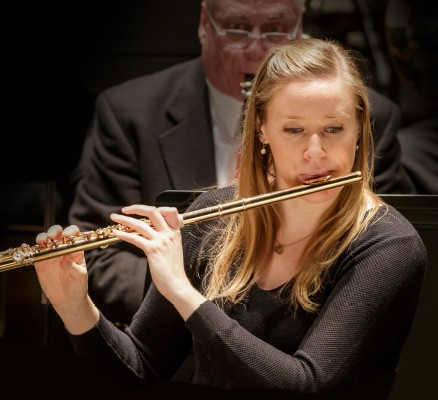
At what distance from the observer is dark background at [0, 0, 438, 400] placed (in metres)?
2.24

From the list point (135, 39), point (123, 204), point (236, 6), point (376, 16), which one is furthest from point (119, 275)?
point (376, 16)

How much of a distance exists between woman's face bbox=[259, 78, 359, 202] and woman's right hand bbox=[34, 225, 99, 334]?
1.50 ft

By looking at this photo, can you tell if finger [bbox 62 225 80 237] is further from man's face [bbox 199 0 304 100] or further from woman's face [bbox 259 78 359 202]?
man's face [bbox 199 0 304 100]

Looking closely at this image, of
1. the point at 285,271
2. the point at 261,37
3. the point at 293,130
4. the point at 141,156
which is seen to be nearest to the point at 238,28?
the point at 261,37

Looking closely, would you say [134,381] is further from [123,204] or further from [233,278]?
[123,204]

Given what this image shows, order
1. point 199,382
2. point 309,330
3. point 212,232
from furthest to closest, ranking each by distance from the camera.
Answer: point 212,232 → point 199,382 → point 309,330

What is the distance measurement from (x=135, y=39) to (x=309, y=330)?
1117 mm

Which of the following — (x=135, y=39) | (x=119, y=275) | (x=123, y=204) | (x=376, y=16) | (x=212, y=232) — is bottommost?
(x=119, y=275)

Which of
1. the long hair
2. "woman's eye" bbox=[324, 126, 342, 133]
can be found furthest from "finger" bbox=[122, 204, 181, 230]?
"woman's eye" bbox=[324, 126, 342, 133]

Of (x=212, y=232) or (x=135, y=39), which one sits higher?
(x=135, y=39)

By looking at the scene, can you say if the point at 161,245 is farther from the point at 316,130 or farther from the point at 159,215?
the point at 316,130

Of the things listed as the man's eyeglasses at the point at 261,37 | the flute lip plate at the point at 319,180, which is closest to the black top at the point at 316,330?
the flute lip plate at the point at 319,180

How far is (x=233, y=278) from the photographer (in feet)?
5.61

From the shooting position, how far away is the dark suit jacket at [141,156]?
2256 millimetres
